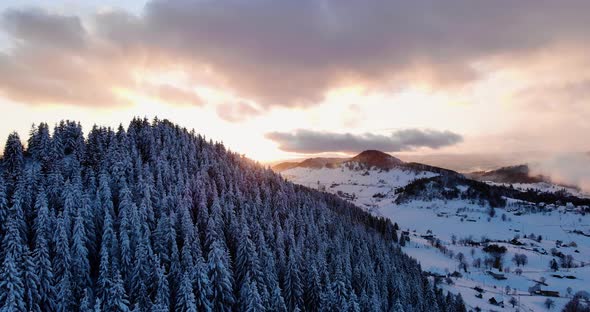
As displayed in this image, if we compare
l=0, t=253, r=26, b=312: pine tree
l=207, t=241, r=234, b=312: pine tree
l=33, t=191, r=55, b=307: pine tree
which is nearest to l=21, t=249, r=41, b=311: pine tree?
l=33, t=191, r=55, b=307: pine tree

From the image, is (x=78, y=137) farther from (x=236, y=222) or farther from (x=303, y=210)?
(x=303, y=210)

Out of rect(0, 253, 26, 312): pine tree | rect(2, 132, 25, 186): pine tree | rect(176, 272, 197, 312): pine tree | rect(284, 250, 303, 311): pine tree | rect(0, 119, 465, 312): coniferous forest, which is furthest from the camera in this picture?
rect(2, 132, 25, 186): pine tree

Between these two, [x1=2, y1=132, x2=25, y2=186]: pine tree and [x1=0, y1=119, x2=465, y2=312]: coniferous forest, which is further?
[x1=2, y1=132, x2=25, y2=186]: pine tree

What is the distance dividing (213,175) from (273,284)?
7276cm

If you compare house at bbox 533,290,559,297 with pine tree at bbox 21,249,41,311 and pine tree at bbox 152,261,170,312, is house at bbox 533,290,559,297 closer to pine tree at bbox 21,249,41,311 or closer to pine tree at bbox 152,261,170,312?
pine tree at bbox 152,261,170,312

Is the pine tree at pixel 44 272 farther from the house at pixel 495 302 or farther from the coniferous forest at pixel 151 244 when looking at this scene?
the house at pixel 495 302

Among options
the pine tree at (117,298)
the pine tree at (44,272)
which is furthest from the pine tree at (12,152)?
the pine tree at (117,298)

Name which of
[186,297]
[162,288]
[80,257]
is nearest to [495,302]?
[186,297]

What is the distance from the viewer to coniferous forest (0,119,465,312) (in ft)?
205

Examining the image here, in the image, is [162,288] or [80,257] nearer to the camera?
[162,288]

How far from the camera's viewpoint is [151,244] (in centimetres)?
8300

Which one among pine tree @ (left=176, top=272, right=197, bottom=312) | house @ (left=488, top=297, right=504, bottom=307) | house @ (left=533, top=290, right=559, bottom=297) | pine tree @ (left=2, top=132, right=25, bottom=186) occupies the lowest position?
house @ (left=533, top=290, right=559, bottom=297)

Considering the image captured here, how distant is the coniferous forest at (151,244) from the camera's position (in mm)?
62500

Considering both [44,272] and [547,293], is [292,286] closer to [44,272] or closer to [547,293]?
[44,272]
